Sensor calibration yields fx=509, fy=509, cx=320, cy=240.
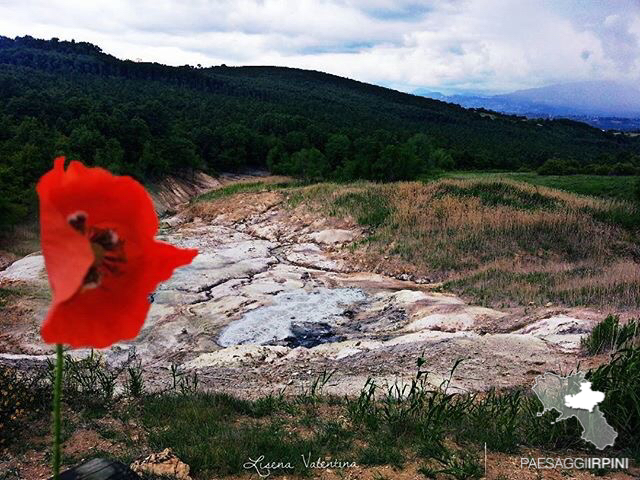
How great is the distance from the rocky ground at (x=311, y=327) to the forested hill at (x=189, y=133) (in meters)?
11.4

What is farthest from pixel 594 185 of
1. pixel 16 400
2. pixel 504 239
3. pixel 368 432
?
pixel 16 400

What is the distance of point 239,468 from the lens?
419 cm

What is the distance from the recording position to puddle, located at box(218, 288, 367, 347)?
11.5m

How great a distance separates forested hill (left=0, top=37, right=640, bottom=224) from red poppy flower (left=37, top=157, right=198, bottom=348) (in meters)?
23.6

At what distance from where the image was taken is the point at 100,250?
3.27 ft

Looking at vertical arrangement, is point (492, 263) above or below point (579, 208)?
below

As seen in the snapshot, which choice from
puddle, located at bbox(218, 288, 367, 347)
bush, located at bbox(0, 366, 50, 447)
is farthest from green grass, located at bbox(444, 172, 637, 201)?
bush, located at bbox(0, 366, 50, 447)

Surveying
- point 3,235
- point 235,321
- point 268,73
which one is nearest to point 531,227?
point 235,321

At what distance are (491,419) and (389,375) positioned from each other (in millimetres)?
2890

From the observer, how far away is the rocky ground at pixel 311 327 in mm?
8320

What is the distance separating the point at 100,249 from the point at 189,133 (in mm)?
49443

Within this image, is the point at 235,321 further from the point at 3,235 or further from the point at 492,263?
the point at 3,235

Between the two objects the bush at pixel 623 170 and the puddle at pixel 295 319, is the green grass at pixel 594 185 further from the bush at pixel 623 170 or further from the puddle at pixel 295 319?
the puddle at pixel 295 319
